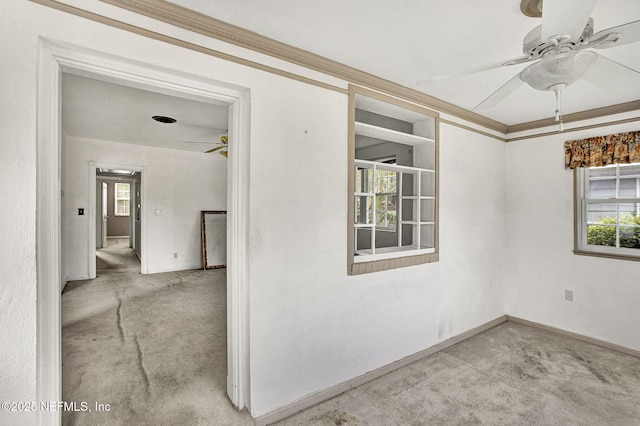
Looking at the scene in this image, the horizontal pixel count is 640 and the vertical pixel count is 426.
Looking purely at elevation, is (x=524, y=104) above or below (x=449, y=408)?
above

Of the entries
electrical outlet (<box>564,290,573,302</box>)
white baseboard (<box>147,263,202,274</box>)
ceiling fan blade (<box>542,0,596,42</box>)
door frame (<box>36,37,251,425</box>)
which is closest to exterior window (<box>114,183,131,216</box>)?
white baseboard (<box>147,263,202,274</box>)

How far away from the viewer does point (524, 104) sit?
120 inches

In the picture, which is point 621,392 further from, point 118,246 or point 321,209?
point 118,246

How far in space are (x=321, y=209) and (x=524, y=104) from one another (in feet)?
7.98

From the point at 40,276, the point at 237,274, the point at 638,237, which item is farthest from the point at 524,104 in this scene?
the point at 40,276

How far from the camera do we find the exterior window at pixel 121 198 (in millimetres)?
10922

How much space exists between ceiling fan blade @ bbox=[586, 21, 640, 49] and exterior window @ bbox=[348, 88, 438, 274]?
1422mm

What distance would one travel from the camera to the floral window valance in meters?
2.97

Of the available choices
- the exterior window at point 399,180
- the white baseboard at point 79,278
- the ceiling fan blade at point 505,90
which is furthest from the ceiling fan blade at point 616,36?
the white baseboard at point 79,278

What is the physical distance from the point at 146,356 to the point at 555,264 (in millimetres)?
4417

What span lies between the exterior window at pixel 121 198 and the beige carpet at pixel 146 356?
7358 millimetres

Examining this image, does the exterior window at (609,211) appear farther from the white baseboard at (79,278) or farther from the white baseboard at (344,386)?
the white baseboard at (79,278)

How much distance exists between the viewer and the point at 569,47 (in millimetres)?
1307

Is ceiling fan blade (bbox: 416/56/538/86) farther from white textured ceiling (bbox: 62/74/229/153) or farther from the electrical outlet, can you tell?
the electrical outlet
